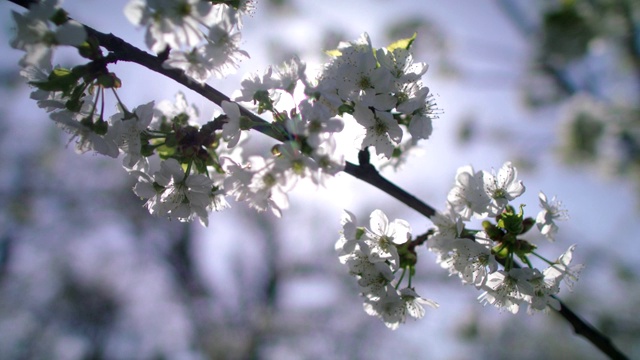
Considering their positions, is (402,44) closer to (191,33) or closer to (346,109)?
(346,109)

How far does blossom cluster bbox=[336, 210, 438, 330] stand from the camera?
132 cm

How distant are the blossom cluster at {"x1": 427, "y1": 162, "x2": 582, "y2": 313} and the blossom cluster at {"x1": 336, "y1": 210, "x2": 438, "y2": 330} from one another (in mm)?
120

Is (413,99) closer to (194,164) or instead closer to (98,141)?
(194,164)

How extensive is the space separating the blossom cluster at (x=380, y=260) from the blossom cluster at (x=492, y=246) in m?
0.12

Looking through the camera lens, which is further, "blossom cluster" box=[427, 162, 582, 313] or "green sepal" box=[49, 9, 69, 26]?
"blossom cluster" box=[427, 162, 582, 313]

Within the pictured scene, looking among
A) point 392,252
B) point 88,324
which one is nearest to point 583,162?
point 392,252

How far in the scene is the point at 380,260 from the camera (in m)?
1.29

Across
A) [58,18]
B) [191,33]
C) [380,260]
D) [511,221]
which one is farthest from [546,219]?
[58,18]

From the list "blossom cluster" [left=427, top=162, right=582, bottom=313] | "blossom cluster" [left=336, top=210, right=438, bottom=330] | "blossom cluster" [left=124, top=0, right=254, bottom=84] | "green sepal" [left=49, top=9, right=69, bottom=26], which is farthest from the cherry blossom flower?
"green sepal" [left=49, top=9, right=69, bottom=26]

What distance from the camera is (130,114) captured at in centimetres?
124

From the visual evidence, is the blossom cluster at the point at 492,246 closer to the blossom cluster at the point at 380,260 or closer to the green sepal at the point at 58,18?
the blossom cluster at the point at 380,260

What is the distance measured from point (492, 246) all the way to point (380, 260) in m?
0.37

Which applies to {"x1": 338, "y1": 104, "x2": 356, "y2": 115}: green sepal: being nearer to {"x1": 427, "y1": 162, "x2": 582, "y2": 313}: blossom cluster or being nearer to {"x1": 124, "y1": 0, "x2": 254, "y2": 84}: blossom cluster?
{"x1": 124, "y1": 0, "x2": 254, "y2": 84}: blossom cluster

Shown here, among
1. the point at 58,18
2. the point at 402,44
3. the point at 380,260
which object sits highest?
the point at 402,44
